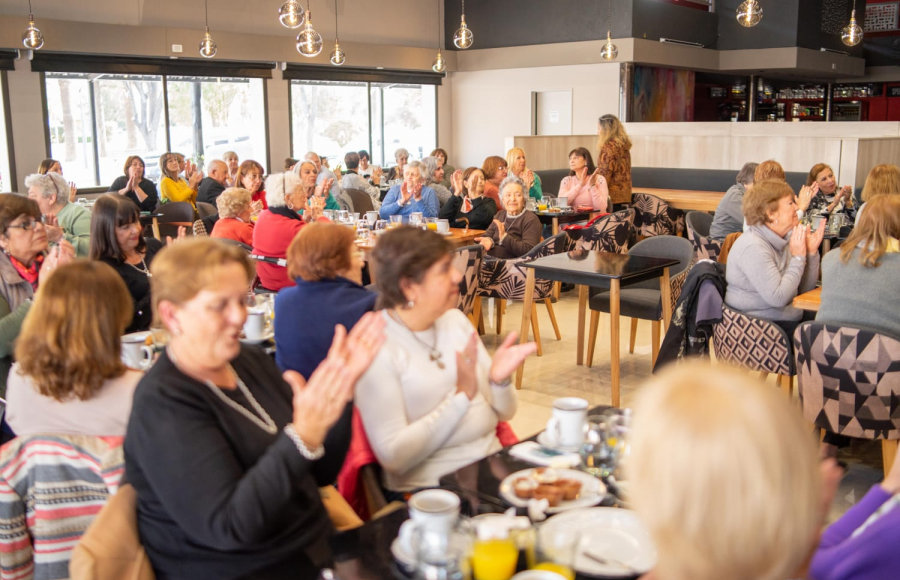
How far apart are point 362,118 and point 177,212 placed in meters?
6.99

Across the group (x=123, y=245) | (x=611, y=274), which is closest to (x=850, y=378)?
(x=611, y=274)

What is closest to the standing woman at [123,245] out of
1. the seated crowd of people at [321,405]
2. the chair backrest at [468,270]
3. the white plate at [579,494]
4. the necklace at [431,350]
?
the seated crowd of people at [321,405]

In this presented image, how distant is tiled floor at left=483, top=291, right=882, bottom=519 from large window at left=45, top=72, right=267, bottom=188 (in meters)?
6.64

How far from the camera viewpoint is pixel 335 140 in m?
14.3

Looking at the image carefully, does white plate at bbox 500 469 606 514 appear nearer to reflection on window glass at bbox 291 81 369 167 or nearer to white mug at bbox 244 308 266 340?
white mug at bbox 244 308 266 340

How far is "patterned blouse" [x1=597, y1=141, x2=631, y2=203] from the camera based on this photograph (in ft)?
28.2

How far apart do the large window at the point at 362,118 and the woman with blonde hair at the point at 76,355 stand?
11.7 metres

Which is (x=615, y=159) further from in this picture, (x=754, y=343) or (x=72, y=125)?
(x=72, y=125)

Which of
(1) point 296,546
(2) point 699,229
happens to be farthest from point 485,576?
(2) point 699,229

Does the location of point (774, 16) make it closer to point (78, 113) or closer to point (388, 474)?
point (78, 113)

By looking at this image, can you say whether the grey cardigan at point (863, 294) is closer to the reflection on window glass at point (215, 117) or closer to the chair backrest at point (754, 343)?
the chair backrest at point (754, 343)

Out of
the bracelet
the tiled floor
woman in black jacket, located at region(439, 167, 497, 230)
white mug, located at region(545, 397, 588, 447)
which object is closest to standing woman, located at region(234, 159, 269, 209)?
woman in black jacket, located at region(439, 167, 497, 230)

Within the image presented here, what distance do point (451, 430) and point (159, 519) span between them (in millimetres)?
846

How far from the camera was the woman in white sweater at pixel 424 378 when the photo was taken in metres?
2.29
